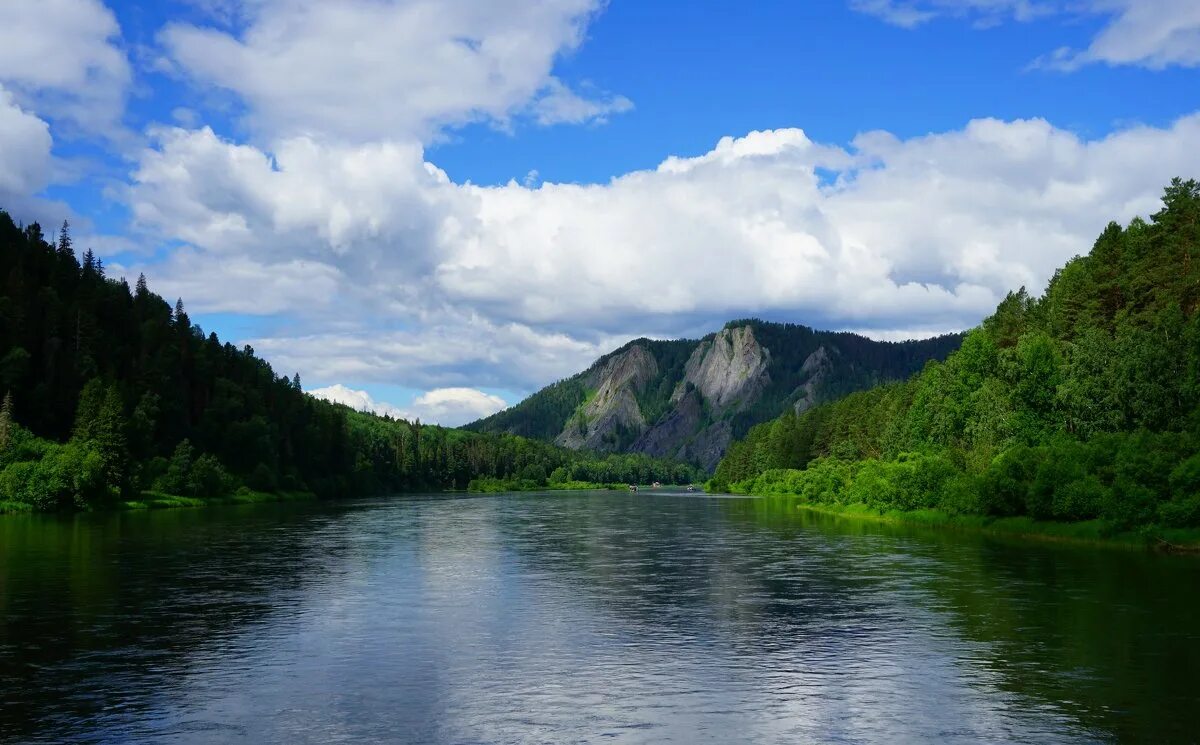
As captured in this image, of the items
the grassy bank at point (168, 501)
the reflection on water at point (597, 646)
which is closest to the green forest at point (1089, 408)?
the reflection on water at point (597, 646)

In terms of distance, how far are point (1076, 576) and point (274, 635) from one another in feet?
153

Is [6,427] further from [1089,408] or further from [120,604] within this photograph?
[1089,408]

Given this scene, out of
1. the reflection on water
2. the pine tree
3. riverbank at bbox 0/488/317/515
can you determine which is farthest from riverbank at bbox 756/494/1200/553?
the pine tree

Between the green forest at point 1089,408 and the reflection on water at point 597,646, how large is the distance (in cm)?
878

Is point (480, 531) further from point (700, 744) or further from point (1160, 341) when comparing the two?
point (700, 744)

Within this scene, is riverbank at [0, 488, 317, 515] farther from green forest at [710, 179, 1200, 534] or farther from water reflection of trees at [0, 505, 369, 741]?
green forest at [710, 179, 1200, 534]

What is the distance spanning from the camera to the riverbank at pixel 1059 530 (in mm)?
74062

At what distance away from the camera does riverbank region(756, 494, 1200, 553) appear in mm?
74062

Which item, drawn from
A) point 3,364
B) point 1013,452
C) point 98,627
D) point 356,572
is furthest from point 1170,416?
point 3,364

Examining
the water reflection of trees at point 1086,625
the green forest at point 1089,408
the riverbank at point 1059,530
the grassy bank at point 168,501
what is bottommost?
the water reflection of trees at point 1086,625

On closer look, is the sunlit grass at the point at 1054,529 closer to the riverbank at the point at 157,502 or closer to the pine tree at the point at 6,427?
the riverbank at the point at 157,502

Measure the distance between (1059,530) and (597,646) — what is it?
2465 inches

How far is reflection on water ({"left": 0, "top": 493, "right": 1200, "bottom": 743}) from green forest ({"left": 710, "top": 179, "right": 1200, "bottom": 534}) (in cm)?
878

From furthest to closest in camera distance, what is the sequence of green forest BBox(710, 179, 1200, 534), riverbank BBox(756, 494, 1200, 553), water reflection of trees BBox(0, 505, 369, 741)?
1. green forest BBox(710, 179, 1200, 534)
2. riverbank BBox(756, 494, 1200, 553)
3. water reflection of trees BBox(0, 505, 369, 741)
